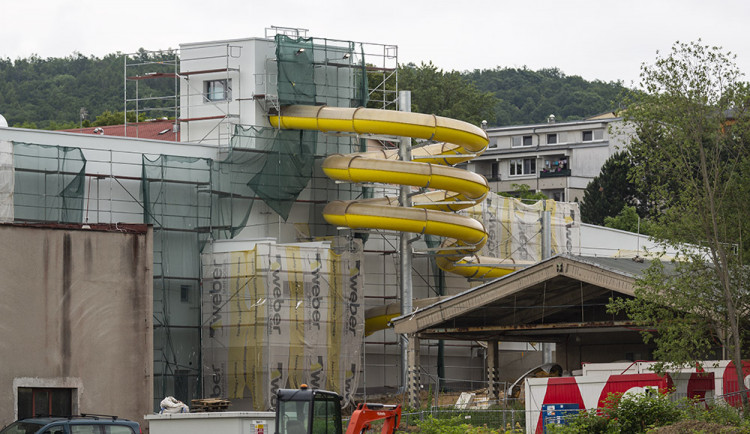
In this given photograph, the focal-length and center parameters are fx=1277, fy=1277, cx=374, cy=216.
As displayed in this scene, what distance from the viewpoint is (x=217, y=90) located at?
177 ft

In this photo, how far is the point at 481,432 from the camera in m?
27.9

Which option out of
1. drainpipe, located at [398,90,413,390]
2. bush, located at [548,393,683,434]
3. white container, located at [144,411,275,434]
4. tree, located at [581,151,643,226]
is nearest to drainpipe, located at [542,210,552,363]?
drainpipe, located at [398,90,413,390]

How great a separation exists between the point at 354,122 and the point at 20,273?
17.3 metres

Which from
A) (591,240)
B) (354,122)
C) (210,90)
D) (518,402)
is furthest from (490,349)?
(591,240)

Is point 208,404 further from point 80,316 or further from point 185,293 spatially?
point 185,293

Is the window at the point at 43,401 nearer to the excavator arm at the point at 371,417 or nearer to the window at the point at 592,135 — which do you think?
the excavator arm at the point at 371,417

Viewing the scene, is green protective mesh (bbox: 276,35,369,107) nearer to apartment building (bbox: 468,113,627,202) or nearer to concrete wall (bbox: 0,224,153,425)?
concrete wall (bbox: 0,224,153,425)

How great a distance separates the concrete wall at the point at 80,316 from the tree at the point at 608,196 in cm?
6347

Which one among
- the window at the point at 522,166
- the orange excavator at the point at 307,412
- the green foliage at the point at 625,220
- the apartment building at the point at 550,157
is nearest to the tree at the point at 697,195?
the orange excavator at the point at 307,412

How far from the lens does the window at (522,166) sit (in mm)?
115125

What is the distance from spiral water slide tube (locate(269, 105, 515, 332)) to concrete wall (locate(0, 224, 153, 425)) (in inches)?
536

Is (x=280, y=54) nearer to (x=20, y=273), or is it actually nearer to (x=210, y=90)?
(x=210, y=90)

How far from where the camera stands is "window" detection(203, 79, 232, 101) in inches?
2098

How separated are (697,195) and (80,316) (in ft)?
55.9
